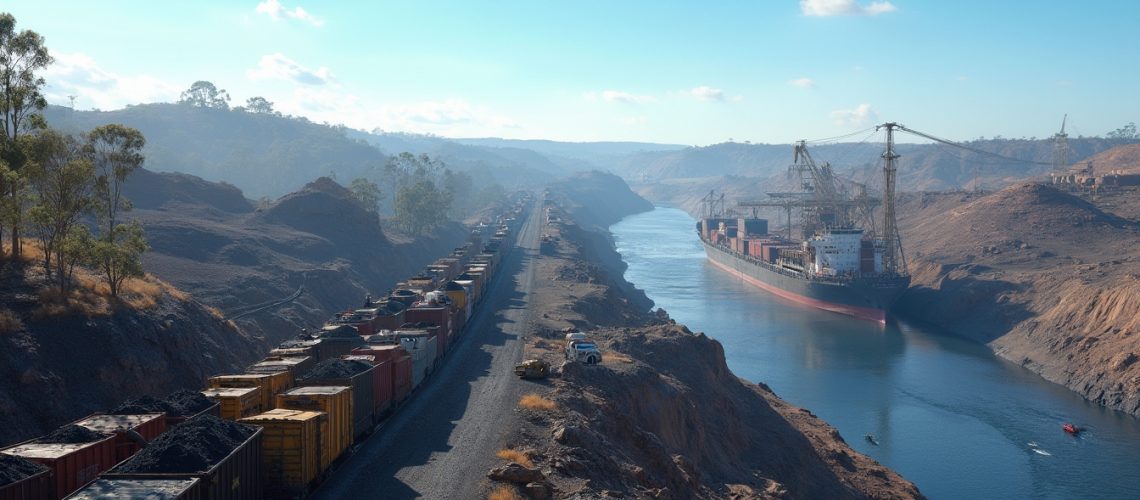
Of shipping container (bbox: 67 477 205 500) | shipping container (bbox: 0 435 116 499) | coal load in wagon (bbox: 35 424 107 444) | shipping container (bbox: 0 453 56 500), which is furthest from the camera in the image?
coal load in wagon (bbox: 35 424 107 444)

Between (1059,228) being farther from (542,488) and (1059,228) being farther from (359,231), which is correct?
(542,488)

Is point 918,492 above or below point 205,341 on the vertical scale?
below

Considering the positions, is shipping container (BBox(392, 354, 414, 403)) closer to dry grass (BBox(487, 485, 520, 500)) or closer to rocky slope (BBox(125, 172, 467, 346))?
dry grass (BBox(487, 485, 520, 500))

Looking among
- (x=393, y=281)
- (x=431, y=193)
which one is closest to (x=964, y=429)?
(x=393, y=281)

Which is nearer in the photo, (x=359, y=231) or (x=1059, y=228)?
(x=359, y=231)

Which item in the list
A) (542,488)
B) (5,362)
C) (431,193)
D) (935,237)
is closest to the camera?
(542,488)

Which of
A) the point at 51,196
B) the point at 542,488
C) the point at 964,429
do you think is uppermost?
the point at 51,196

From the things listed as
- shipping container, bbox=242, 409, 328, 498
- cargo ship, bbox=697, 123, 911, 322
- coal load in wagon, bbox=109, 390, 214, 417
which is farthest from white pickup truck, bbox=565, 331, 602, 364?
cargo ship, bbox=697, 123, 911, 322
